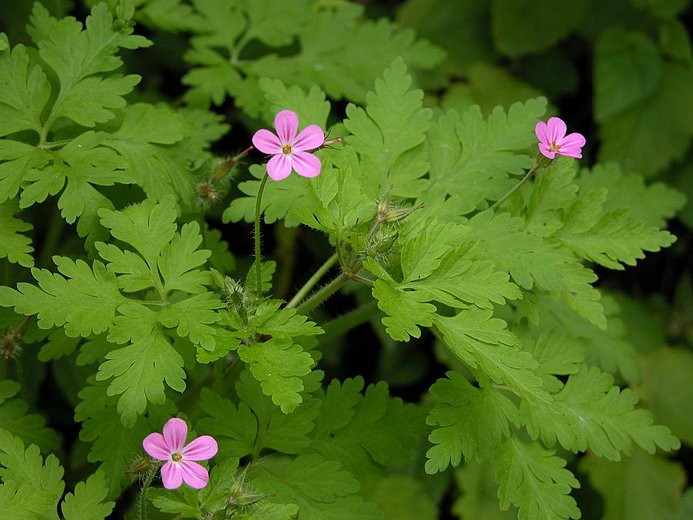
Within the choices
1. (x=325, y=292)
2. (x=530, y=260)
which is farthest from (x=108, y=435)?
(x=530, y=260)

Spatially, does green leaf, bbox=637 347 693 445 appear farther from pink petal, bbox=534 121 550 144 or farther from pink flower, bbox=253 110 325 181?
pink flower, bbox=253 110 325 181

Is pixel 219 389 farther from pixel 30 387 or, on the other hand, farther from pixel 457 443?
pixel 30 387

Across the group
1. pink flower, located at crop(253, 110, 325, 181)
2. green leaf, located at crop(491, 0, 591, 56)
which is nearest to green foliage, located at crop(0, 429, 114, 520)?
pink flower, located at crop(253, 110, 325, 181)

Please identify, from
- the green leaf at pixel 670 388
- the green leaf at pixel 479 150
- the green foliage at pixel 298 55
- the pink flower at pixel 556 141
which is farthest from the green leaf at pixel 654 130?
the pink flower at pixel 556 141

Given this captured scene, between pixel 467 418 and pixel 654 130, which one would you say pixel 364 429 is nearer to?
pixel 467 418

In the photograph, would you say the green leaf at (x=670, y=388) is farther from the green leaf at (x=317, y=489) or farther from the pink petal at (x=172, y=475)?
the pink petal at (x=172, y=475)
